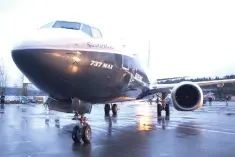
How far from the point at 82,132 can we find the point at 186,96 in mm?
5742

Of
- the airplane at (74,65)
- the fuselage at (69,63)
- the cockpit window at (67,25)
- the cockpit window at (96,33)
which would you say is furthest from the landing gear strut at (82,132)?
the cockpit window at (67,25)

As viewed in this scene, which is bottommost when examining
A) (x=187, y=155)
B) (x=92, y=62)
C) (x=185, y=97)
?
(x=187, y=155)

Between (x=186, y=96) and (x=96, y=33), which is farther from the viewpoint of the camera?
(x=186, y=96)

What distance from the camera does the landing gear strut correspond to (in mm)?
8711

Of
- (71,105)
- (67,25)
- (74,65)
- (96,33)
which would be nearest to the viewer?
(74,65)

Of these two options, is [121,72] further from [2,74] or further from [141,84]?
[2,74]

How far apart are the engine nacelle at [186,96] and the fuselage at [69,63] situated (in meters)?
4.45

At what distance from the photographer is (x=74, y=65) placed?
7.15m

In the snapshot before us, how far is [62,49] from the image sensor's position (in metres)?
6.84

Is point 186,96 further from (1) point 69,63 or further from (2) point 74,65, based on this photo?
(1) point 69,63

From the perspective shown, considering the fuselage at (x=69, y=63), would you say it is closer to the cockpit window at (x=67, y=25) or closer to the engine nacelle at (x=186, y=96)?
the cockpit window at (x=67, y=25)

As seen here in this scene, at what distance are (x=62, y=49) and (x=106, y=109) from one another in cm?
1456

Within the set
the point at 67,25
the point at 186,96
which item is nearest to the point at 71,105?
the point at 67,25

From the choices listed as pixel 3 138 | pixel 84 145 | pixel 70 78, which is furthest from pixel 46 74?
pixel 3 138
